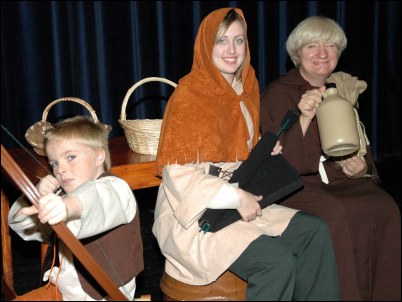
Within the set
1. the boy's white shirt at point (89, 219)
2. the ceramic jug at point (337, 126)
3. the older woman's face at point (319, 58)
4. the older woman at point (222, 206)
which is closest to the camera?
the boy's white shirt at point (89, 219)

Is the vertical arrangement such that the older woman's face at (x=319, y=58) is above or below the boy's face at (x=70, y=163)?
above

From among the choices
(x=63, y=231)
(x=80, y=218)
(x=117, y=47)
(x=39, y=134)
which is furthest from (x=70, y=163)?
(x=117, y=47)

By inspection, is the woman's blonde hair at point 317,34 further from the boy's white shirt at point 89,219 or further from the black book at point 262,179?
the boy's white shirt at point 89,219

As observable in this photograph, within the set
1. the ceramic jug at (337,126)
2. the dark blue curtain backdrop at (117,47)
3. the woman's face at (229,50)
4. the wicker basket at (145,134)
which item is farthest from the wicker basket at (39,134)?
the dark blue curtain backdrop at (117,47)

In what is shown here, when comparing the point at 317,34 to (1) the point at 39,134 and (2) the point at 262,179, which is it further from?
(1) the point at 39,134

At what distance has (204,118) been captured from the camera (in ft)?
6.40

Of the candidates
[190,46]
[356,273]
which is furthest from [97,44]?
[356,273]

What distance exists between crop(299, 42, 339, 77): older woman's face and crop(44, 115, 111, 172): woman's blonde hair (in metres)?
0.90

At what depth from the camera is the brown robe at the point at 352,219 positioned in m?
2.14

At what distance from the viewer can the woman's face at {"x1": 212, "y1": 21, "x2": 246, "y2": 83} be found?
2031mm

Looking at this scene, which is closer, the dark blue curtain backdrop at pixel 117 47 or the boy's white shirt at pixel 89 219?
the boy's white shirt at pixel 89 219

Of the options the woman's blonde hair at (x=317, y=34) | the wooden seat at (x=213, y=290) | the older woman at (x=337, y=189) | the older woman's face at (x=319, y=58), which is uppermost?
the woman's blonde hair at (x=317, y=34)

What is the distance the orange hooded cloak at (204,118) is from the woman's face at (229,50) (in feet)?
0.10

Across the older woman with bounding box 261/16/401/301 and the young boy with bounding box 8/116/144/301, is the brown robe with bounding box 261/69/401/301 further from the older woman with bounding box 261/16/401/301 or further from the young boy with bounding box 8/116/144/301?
the young boy with bounding box 8/116/144/301
